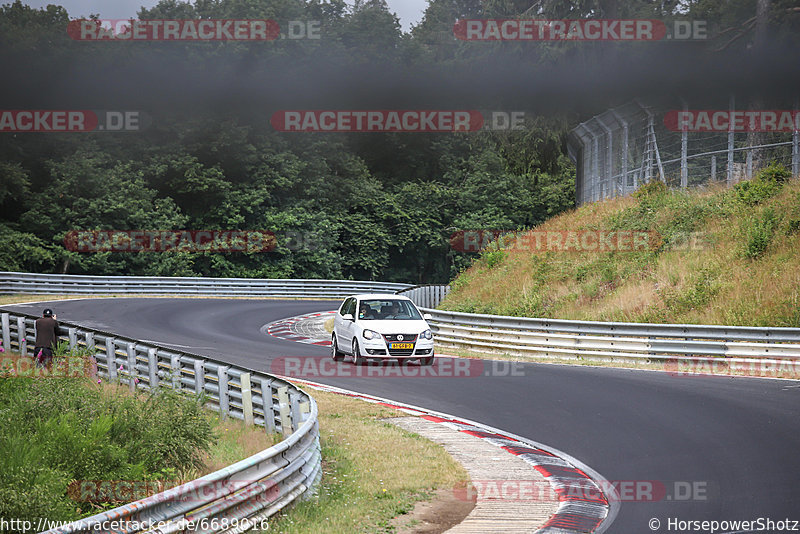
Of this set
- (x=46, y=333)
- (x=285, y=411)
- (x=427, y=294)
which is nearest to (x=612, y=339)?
(x=285, y=411)

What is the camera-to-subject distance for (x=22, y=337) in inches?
794

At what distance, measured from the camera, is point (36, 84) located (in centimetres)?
4919

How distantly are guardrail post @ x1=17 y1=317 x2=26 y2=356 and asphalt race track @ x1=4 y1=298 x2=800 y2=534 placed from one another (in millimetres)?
3963

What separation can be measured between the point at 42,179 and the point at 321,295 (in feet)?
57.9

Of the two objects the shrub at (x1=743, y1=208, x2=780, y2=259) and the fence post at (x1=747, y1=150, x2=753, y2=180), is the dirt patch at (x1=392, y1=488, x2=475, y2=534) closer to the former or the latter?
the shrub at (x1=743, y1=208, x2=780, y2=259)

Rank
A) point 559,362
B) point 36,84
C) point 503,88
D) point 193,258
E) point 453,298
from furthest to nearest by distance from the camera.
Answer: point 193,258 < point 36,84 < point 453,298 < point 503,88 < point 559,362

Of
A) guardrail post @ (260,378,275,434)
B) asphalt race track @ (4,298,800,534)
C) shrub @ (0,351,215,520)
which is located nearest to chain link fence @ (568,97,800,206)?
asphalt race track @ (4,298,800,534)

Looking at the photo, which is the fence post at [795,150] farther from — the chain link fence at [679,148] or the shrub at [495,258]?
the shrub at [495,258]

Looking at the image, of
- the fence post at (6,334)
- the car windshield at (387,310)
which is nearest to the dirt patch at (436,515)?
the car windshield at (387,310)

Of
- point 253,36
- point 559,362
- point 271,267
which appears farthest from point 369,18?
point 559,362

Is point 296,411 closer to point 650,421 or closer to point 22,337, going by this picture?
point 650,421

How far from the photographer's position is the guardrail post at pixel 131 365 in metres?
15.8

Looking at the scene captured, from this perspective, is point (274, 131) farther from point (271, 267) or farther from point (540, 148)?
point (540, 148)

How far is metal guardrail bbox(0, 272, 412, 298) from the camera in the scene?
4078 centimetres
